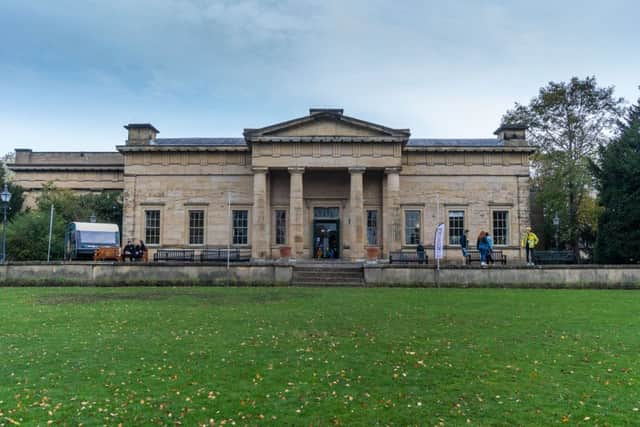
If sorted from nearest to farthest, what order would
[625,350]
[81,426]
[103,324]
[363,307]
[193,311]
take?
[81,426]
[625,350]
[103,324]
[193,311]
[363,307]

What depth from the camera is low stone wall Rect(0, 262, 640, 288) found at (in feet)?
72.8

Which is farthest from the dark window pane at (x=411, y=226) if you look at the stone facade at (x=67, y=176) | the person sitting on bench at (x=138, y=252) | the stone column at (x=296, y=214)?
the stone facade at (x=67, y=176)

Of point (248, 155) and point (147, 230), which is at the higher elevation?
point (248, 155)

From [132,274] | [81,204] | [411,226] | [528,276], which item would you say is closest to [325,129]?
[411,226]

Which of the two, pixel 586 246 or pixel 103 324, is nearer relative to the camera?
pixel 103 324

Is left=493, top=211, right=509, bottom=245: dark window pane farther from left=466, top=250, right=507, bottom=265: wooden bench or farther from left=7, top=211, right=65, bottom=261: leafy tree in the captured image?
left=7, top=211, right=65, bottom=261: leafy tree

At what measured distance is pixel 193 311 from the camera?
45.6 feet

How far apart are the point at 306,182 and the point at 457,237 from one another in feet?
37.5

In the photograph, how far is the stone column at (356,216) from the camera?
108 feet

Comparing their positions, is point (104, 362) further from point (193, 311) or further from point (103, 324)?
point (193, 311)

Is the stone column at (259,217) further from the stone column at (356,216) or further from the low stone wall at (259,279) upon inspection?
the low stone wall at (259,279)

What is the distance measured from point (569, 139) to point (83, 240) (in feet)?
128

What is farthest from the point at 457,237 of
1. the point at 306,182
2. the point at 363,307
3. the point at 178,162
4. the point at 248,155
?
the point at 363,307

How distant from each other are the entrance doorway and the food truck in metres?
15.9
